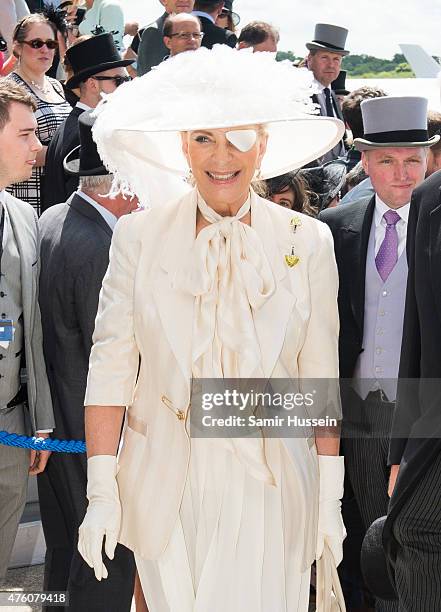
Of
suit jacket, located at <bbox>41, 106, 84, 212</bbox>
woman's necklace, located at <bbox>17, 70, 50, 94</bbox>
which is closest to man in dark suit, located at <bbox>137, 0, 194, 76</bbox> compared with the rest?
woman's necklace, located at <bbox>17, 70, 50, 94</bbox>

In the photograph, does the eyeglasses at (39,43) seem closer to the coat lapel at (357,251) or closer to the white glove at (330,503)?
the coat lapel at (357,251)

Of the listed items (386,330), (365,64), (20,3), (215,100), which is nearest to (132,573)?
(386,330)

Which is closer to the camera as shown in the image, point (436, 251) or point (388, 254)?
point (436, 251)

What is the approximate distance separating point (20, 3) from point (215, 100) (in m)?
6.17

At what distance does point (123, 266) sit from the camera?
319cm

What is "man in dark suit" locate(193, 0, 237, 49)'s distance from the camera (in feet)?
28.2

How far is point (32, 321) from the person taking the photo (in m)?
4.07

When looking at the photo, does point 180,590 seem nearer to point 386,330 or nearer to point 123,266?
point 123,266

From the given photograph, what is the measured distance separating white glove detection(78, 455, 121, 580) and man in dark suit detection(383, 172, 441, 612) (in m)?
0.83

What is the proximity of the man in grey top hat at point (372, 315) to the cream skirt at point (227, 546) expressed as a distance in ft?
3.80

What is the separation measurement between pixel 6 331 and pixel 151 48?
15.6 feet

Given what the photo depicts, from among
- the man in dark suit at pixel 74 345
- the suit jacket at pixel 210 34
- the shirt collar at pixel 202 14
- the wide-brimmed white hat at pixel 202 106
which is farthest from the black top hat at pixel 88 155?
the shirt collar at pixel 202 14

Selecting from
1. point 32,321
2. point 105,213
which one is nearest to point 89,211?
point 105,213

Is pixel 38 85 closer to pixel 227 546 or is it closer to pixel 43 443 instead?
pixel 43 443
